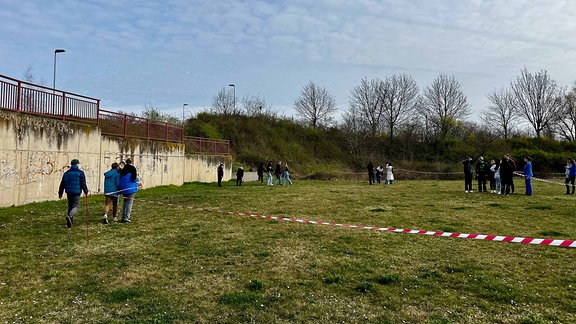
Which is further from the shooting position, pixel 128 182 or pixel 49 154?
pixel 49 154

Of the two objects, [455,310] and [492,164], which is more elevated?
[492,164]

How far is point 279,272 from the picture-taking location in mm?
6223

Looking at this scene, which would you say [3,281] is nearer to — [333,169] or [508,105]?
[333,169]

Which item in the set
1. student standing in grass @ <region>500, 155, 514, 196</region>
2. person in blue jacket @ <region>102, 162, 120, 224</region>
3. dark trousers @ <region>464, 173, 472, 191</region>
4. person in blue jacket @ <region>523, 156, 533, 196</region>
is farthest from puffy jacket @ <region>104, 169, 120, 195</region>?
person in blue jacket @ <region>523, 156, 533, 196</region>

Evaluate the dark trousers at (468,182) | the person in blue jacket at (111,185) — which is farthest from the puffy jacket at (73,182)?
the dark trousers at (468,182)

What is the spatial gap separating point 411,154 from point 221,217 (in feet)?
159

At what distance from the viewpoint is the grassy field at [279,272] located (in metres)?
4.62

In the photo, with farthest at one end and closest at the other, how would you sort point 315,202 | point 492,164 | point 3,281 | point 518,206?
point 492,164, point 315,202, point 518,206, point 3,281

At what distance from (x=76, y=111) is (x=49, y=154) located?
8.80ft

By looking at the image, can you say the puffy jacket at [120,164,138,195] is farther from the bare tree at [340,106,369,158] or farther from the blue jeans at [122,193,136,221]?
the bare tree at [340,106,369,158]

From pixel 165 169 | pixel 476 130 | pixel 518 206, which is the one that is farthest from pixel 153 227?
pixel 476 130

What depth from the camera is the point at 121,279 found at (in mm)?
5895

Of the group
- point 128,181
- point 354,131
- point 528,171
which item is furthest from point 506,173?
point 354,131

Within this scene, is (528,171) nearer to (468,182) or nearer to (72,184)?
(468,182)
